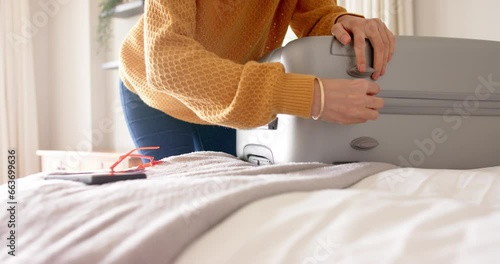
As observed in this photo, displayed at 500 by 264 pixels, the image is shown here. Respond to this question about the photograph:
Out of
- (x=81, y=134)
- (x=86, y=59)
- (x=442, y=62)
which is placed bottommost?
(x=81, y=134)

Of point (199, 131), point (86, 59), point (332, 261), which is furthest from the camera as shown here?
point (86, 59)

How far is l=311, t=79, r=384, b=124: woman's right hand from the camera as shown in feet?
1.95

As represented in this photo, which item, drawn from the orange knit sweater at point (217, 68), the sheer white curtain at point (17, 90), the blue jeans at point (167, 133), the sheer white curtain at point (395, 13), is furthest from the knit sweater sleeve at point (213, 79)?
the sheer white curtain at point (17, 90)

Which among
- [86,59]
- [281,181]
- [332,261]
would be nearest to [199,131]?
[281,181]

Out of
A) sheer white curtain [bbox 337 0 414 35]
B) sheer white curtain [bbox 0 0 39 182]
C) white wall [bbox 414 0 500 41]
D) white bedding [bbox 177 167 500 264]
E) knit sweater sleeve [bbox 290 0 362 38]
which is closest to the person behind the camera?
white bedding [bbox 177 167 500 264]

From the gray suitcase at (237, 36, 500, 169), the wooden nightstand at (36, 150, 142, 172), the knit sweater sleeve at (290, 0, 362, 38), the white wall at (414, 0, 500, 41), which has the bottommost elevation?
the wooden nightstand at (36, 150, 142, 172)

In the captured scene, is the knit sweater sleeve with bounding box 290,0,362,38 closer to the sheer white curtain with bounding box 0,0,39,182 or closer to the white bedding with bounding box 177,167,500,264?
the white bedding with bounding box 177,167,500,264

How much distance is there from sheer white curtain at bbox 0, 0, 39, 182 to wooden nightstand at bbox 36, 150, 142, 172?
24 centimetres

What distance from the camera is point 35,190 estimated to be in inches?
19.4

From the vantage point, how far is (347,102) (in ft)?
1.95

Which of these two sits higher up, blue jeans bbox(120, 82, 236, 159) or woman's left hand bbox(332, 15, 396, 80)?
woman's left hand bbox(332, 15, 396, 80)

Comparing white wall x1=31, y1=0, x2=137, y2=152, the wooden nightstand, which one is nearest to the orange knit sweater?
the wooden nightstand

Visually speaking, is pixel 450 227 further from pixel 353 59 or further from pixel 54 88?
pixel 54 88

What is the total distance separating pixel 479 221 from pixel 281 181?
0.17 metres
